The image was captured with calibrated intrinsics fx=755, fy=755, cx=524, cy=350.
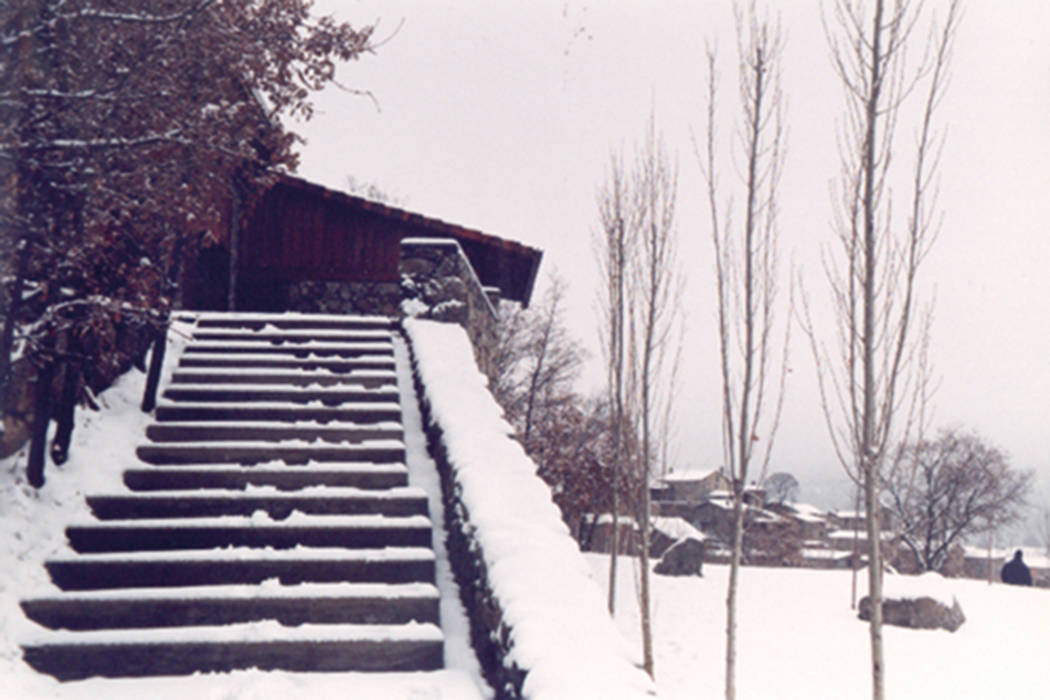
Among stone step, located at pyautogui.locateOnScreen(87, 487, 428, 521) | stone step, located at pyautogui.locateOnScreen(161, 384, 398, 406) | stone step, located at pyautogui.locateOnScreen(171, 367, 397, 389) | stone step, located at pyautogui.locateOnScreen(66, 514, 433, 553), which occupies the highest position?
stone step, located at pyautogui.locateOnScreen(171, 367, 397, 389)

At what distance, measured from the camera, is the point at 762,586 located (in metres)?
14.9

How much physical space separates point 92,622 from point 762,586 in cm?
1359

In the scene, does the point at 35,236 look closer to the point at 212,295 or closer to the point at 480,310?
the point at 480,310

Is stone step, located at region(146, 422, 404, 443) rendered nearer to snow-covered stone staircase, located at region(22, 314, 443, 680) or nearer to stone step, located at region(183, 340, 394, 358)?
snow-covered stone staircase, located at region(22, 314, 443, 680)

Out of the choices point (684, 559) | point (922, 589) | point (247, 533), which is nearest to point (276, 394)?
point (247, 533)

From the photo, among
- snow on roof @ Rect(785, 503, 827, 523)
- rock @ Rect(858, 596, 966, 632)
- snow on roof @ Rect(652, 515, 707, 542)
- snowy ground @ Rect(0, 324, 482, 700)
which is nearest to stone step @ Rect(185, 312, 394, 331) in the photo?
snowy ground @ Rect(0, 324, 482, 700)

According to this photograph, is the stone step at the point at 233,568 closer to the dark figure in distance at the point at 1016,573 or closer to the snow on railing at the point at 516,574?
the snow on railing at the point at 516,574

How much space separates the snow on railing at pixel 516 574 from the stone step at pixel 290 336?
88.5 inches

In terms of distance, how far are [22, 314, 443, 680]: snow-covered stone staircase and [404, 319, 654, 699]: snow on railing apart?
30 centimetres

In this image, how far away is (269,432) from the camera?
546cm

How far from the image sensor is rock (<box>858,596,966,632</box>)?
A: 11977 millimetres

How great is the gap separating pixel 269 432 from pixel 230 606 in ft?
6.51

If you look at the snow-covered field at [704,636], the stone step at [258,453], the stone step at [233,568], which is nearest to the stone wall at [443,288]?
the snow-covered field at [704,636]

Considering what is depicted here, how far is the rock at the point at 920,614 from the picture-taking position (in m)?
12.0
